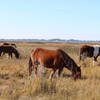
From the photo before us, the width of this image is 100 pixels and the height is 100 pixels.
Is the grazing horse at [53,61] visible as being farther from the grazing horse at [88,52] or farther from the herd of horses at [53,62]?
the grazing horse at [88,52]

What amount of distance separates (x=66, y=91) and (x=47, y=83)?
68 cm

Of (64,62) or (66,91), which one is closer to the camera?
(66,91)

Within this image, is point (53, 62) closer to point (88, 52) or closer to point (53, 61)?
point (53, 61)

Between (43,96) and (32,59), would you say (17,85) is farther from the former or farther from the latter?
(32,59)

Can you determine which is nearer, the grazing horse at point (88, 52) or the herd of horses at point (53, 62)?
the herd of horses at point (53, 62)

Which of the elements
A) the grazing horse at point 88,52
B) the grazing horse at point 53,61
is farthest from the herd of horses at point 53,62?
the grazing horse at point 88,52

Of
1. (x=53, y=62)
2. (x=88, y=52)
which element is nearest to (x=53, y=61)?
(x=53, y=62)

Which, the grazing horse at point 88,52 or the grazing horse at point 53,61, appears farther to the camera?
the grazing horse at point 88,52

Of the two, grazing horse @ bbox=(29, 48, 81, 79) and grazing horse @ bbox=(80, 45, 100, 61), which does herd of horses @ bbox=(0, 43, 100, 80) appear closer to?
grazing horse @ bbox=(29, 48, 81, 79)

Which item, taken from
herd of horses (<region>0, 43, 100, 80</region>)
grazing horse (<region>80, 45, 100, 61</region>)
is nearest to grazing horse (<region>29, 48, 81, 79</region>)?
herd of horses (<region>0, 43, 100, 80</region>)

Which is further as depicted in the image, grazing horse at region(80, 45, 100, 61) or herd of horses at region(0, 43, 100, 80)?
grazing horse at region(80, 45, 100, 61)

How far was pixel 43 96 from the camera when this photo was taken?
28.3 feet

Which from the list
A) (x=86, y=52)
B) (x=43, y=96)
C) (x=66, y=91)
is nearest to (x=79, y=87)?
(x=66, y=91)

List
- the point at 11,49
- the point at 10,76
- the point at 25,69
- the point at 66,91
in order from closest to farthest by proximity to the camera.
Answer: the point at 66,91 < the point at 10,76 < the point at 25,69 < the point at 11,49
